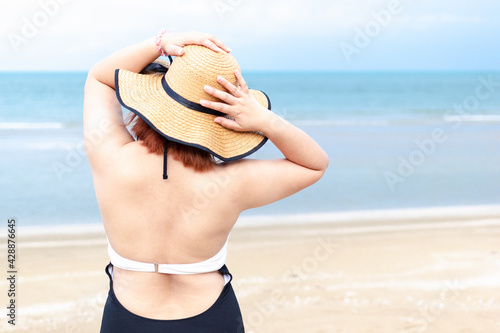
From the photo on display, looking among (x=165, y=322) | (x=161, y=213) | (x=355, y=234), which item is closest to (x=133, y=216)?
(x=161, y=213)

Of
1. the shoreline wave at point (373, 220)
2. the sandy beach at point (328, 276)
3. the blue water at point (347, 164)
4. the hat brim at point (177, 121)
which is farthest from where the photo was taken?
the blue water at point (347, 164)

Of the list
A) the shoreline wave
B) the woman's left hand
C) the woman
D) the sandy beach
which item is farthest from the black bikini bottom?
the shoreline wave

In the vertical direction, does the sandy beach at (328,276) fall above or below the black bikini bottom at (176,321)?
below

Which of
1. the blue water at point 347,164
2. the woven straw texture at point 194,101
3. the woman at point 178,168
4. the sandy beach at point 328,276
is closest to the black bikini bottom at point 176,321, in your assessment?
the woman at point 178,168

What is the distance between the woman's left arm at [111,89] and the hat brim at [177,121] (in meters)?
0.08

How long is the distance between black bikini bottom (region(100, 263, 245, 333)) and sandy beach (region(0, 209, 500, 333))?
216 centimetres

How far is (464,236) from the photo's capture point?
5609mm

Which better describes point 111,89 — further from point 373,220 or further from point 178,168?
point 373,220

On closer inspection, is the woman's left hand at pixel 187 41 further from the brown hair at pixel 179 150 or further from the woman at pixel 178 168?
the brown hair at pixel 179 150

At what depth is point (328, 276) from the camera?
14.8 ft

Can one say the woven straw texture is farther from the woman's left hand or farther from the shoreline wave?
the shoreline wave

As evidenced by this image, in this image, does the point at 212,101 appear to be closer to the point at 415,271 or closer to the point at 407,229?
the point at 415,271

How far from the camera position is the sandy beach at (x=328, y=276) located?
12.5 feet

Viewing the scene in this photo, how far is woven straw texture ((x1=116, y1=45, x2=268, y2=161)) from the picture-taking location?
1427mm
